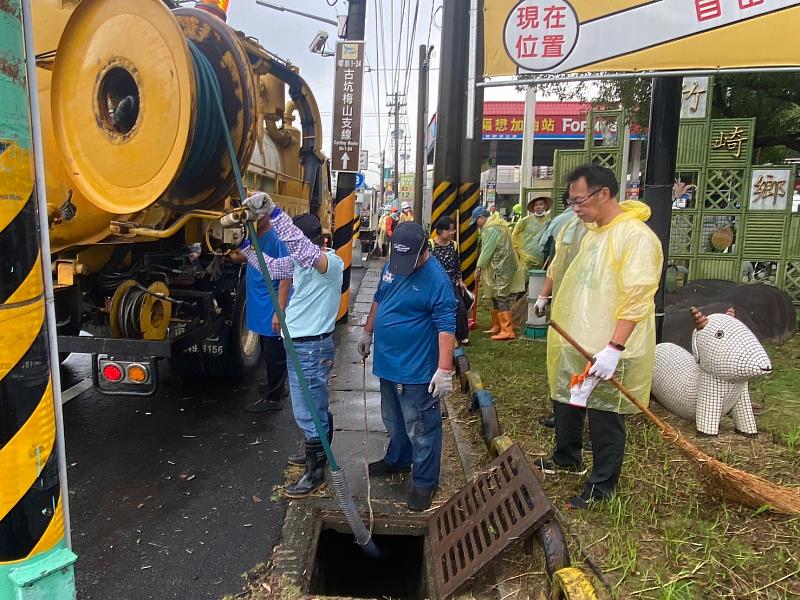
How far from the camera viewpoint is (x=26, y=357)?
144 cm

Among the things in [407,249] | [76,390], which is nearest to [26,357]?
[407,249]

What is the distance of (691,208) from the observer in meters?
8.17

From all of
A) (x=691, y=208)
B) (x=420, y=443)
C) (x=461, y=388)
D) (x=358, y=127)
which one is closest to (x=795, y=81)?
(x=691, y=208)

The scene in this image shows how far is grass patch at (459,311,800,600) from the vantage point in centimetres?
262

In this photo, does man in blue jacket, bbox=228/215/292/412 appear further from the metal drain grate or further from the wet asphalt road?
the metal drain grate

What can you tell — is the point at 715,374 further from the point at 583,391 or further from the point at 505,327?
the point at 505,327

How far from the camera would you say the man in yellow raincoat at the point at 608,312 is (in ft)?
9.61

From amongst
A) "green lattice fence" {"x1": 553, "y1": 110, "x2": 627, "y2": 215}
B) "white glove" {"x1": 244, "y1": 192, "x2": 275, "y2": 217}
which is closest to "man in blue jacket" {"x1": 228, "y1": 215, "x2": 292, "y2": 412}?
"white glove" {"x1": 244, "y1": 192, "x2": 275, "y2": 217}

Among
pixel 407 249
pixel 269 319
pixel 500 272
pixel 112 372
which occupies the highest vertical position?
pixel 407 249

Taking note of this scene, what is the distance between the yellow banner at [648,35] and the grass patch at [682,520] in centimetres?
277

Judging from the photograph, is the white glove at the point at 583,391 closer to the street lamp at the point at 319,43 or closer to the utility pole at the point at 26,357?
the utility pole at the point at 26,357

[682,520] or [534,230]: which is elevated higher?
[534,230]

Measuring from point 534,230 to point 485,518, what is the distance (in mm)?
5722

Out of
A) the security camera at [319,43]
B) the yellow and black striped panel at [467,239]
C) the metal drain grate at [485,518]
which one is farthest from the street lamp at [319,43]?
the metal drain grate at [485,518]
